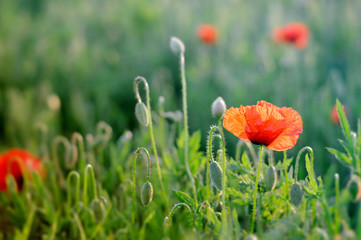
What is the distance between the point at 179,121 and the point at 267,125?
577mm

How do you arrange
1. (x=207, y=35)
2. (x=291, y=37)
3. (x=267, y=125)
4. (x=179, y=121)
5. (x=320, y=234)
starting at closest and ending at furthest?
(x=320, y=234) → (x=267, y=125) → (x=179, y=121) → (x=291, y=37) → (x=207, y=35)

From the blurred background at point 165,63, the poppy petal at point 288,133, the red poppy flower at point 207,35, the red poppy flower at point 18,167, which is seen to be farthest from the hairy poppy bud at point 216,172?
the red poppy flower at point 207,35

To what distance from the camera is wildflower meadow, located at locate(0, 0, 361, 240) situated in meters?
0.94

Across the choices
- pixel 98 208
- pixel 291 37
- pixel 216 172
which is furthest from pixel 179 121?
pixel 291 37

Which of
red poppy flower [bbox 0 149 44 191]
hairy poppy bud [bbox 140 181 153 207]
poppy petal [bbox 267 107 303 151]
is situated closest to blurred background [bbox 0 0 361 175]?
red poppy flower [bbox 0 149 44 191]

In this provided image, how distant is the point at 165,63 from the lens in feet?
8.71

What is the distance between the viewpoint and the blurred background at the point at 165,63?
6.42 ft

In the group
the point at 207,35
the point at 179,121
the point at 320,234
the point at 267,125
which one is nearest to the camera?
the point at 320,234

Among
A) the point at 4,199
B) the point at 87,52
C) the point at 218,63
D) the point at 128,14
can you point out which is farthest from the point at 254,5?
the point at 4,199

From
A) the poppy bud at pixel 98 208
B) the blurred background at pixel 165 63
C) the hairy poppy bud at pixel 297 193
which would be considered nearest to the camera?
the hairy poppy bud at pixel 297 193

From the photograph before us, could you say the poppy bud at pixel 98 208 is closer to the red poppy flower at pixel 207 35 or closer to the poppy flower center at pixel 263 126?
the poppy flower center at pixel 263 126

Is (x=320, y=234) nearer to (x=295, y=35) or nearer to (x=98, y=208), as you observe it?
(x=98, y=208)

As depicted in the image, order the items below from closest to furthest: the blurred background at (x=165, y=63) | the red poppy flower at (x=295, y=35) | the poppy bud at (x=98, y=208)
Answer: the poppy bud at (x=98, y=208) → the blurred background at (x=165, y=63) → the red poppy flower at (x=295, y=35)

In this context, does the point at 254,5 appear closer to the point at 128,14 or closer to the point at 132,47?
the point at 128,14
